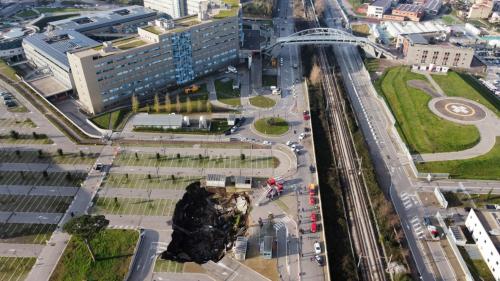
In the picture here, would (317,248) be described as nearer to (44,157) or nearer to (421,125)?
(421,125)

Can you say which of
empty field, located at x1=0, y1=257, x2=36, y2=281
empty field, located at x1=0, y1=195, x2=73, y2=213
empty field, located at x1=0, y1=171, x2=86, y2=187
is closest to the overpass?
empty field, located at x1=0, y1=171, x2=86, y2=187

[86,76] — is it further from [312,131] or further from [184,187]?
[312,131]

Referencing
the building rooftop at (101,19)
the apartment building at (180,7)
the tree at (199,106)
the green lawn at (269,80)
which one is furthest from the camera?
the apartment building at (180,7)

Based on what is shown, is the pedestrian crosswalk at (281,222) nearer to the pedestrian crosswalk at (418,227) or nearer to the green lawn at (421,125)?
the pedestrian crosswalk at (418,227)

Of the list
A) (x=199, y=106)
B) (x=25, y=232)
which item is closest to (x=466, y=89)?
(x=199, y=106)

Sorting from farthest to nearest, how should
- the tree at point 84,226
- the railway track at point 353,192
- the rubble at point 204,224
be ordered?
1. the rubble at point 204,224
2. the railway track at point 353,192
3. the tree at point 84,226

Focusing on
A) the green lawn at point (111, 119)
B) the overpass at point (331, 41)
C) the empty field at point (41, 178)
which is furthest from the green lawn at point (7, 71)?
the overpass at point (331, 41)
